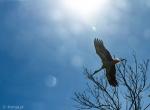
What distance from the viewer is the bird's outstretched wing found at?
22.2 metres

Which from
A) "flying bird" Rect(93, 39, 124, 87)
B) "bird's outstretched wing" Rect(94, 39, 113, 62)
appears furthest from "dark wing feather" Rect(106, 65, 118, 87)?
"bird's outstretched wing" Rect(94, 39, 113, 62)

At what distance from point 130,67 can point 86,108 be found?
2600mm

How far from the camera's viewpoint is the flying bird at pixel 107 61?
22266 mm

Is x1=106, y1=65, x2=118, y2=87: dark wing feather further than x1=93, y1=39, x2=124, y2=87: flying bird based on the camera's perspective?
Yes

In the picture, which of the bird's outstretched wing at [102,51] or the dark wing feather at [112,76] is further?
the dark wing feather at [112,76]

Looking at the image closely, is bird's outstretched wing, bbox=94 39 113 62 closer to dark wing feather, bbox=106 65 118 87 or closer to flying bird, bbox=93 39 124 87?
flying bird, bbox=93 39 124 87

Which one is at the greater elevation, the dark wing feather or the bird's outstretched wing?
the bird's outstretched wing

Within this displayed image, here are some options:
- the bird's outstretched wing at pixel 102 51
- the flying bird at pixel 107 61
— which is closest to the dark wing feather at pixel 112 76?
the flying bird at pixel 107 61

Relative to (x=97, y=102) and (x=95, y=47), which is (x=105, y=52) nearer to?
(x=95, y=47)

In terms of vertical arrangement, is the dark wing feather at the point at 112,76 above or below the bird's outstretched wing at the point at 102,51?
below

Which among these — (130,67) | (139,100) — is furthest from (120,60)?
(139,100)

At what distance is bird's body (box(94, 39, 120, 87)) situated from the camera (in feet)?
73.0

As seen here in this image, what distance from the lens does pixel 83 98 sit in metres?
23.1

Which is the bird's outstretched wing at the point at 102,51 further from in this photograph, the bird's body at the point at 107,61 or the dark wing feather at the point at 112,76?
the dark wing feather at the point at 112,76
